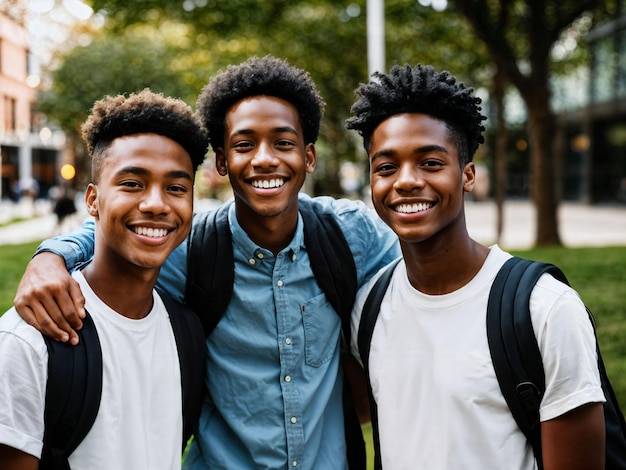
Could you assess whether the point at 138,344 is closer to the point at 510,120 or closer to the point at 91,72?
the point at 91,72

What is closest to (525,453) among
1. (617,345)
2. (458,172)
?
(458,172)

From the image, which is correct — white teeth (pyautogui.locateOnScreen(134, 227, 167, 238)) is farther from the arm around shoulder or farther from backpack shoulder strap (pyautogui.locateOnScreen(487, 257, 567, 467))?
backpack shoulder strap (pyautogui.locateOnScreen(487, 257, 567, 467))

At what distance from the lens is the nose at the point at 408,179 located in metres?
2.55

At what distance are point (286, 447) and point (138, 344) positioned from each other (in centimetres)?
78

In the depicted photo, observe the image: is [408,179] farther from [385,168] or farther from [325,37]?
[325,37]

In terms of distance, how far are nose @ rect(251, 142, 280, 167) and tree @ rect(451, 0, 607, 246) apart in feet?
33.5

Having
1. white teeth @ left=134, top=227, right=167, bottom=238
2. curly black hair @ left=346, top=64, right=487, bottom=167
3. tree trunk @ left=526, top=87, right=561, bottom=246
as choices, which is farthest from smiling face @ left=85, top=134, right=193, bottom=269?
tree trunk @ left=526, top=87, right=561, bottom=246

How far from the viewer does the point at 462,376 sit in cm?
243

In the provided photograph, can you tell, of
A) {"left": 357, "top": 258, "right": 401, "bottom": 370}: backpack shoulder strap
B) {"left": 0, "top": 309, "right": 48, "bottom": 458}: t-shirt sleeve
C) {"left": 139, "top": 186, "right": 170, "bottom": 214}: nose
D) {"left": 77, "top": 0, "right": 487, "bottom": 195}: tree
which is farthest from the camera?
{"left": 77, "top": 0, "right": 487, "bottom": 195}: tree

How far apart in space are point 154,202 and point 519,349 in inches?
53.6

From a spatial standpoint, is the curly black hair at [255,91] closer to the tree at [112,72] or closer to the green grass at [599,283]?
the green grass at [599,283]

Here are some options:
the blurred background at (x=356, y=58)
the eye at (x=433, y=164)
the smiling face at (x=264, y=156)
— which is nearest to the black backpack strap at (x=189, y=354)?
the smiling face at (x=264, y=156)

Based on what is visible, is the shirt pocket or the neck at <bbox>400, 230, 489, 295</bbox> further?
the shirt pocket

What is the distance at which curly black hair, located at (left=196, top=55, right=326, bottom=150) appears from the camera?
3070 millimetres
